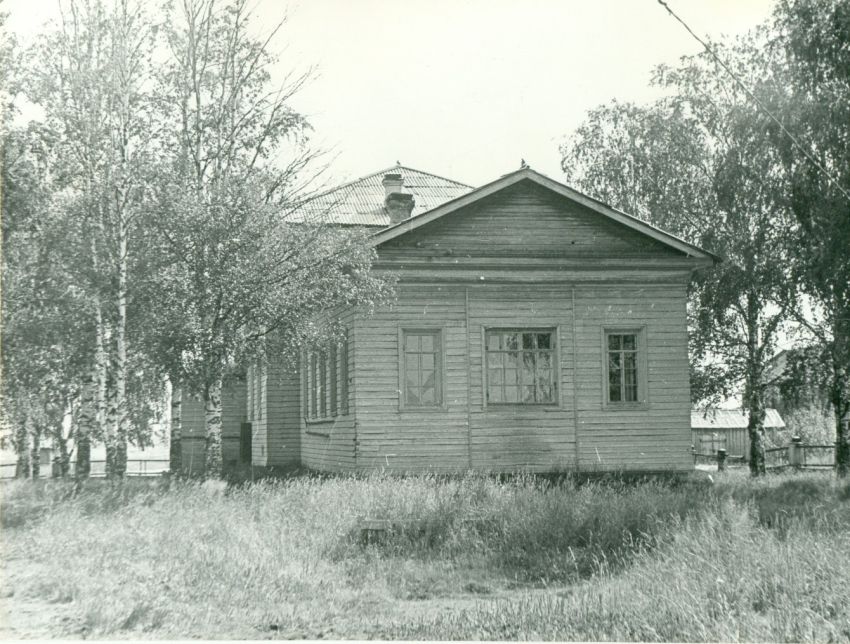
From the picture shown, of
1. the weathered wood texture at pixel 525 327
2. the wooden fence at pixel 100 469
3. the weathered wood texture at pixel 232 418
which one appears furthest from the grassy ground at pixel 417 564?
the wooden fence at pixel 100 469

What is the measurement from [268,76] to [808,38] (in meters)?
9.67

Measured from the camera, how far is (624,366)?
1903cm

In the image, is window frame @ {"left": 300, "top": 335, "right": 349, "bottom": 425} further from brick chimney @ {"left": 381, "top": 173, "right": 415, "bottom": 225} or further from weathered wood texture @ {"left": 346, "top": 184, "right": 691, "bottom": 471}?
brick chimney @ {"left": 381, "top": 173, "right": 415, "bottom": 225}

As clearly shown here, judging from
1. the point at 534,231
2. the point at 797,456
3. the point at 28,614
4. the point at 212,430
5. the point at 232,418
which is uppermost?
the point at 534,231

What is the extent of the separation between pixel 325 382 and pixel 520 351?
538cm

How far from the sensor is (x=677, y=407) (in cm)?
1891

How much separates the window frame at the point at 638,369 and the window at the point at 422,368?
331 cm

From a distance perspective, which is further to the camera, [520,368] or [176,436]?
[176,436]

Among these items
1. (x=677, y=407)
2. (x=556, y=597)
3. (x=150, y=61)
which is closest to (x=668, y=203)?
(x=677, y=407)

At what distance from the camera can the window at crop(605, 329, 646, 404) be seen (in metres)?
18.9

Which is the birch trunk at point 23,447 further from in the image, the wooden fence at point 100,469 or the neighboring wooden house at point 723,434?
the neighboring wooden house at point 723,434

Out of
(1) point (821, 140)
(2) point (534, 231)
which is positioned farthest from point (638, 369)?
(1) point (821, 140)

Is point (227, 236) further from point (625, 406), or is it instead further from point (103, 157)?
point (625, 406)

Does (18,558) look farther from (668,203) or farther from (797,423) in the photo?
(797,423)
